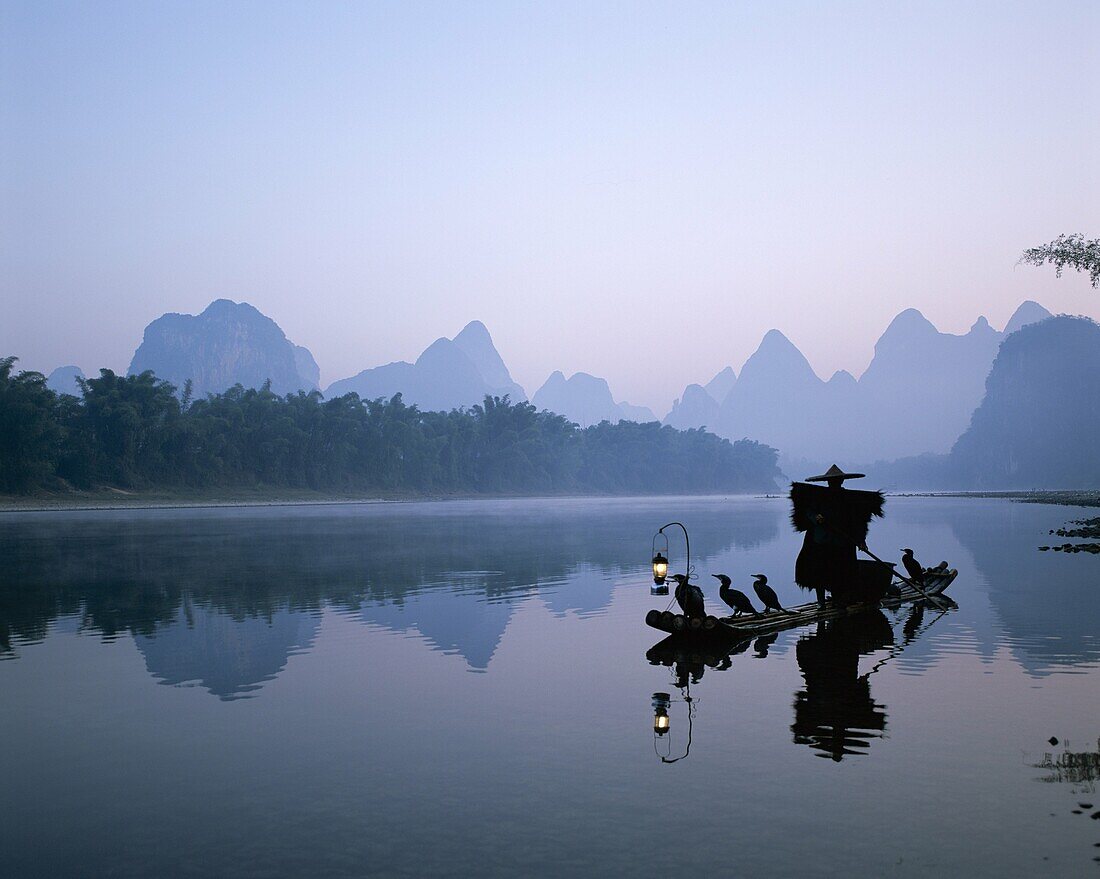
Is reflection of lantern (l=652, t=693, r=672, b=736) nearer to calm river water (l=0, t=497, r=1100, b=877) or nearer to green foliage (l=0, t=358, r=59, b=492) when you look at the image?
calm river water (l=0, t=497, r=1100, b=877)

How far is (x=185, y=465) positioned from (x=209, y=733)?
354ft

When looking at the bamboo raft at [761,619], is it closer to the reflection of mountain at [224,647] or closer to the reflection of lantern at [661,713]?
the reflection of lantern at [661,713]

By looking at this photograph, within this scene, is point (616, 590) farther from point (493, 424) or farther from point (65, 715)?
point (493, 424)

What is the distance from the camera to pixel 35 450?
90312 millimetres

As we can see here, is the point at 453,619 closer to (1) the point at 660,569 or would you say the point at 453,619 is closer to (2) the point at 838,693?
(1) the point at 660,569

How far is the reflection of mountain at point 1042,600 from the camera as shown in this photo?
16.0 meters

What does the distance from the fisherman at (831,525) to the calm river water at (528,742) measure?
1.09m

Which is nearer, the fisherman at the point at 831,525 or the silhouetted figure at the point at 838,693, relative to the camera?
the silhouetted figure at the point at 838,693

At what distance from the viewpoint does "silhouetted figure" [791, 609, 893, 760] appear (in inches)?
414

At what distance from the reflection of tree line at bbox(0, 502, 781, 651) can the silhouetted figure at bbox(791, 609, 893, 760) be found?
1013 cm

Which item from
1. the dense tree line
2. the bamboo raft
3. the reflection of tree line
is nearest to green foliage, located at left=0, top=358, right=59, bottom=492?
the dense tree line

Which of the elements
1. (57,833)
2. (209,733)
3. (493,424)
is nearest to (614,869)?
(57,833)

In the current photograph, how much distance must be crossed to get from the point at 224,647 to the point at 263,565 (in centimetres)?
1713

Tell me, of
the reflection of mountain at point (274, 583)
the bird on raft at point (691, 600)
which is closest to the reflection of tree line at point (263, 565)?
the reflection of mountain at point (274, 583)
